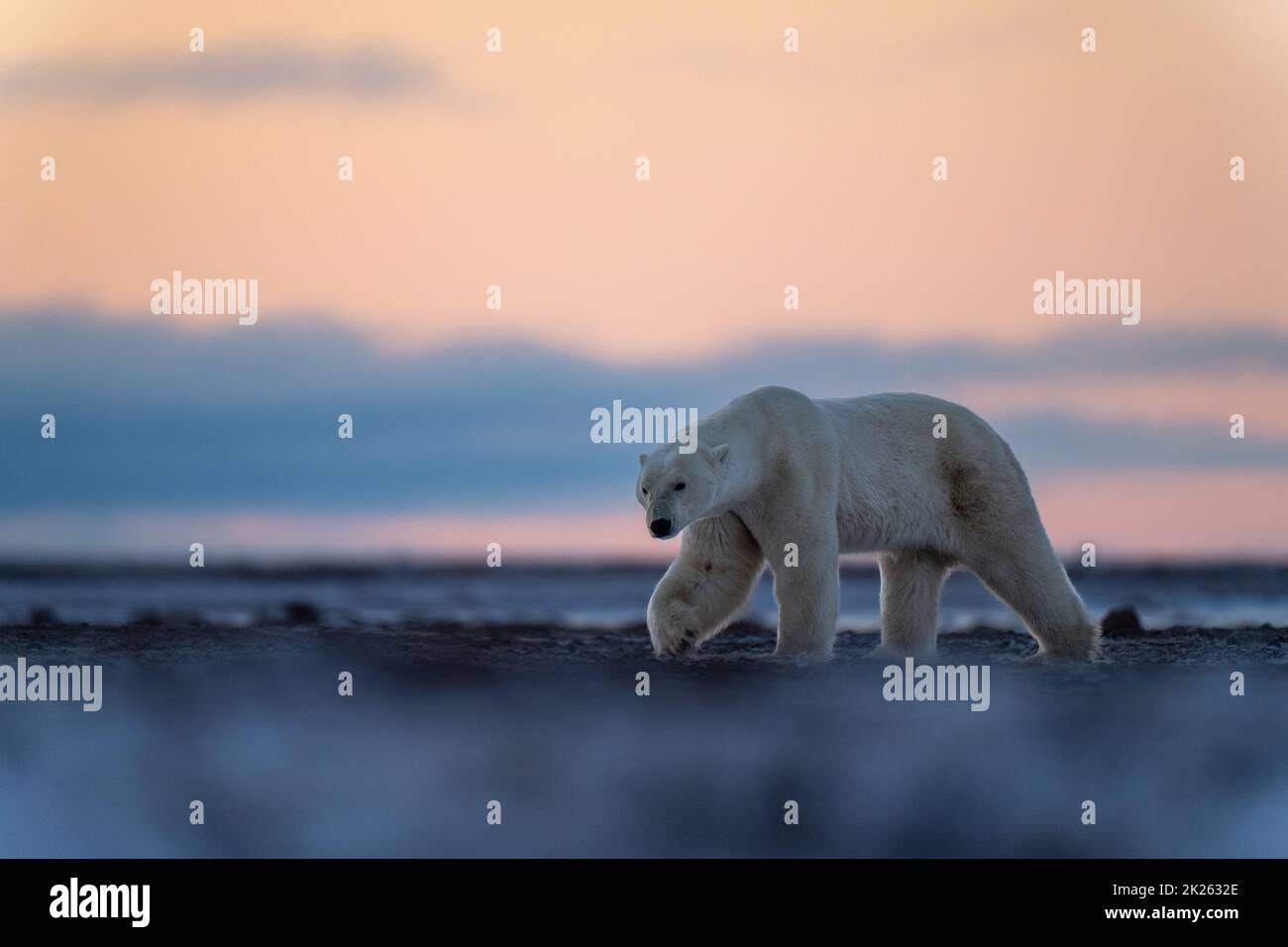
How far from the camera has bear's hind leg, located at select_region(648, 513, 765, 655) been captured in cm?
1064

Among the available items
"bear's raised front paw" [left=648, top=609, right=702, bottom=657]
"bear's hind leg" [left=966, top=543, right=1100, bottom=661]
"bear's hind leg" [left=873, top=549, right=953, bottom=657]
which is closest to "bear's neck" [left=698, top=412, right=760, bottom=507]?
"bear's raised front paw" [left=648, top=609, right=702, bottom=657]

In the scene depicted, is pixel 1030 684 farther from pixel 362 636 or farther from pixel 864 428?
pixel 362 636

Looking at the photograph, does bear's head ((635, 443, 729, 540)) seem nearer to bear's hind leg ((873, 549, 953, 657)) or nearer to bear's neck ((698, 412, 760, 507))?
bear's neck ((698, 412, 760, 507))

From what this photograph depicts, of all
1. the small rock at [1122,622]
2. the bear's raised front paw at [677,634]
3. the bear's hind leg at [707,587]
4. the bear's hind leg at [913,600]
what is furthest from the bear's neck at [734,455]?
the small rock at [1122,622]

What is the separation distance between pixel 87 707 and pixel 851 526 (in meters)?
4.90

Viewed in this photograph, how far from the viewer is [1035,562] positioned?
10977 mm

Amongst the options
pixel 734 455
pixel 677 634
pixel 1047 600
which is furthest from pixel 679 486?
pixel 1047 600

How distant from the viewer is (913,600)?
37.6 ft

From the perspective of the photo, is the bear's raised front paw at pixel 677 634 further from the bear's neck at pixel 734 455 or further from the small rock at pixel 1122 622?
the small rock at pixel 1122 622

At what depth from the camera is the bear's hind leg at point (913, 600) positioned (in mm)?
11383

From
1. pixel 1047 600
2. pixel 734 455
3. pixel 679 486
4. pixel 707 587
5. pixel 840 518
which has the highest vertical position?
pixel 734 455

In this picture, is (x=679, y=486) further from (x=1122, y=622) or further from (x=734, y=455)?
(x=1122, y=622)

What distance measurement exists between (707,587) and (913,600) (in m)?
1.66

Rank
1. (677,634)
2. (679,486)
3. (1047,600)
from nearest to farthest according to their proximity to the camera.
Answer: (679,486) < (677,634) < (1047,600)
